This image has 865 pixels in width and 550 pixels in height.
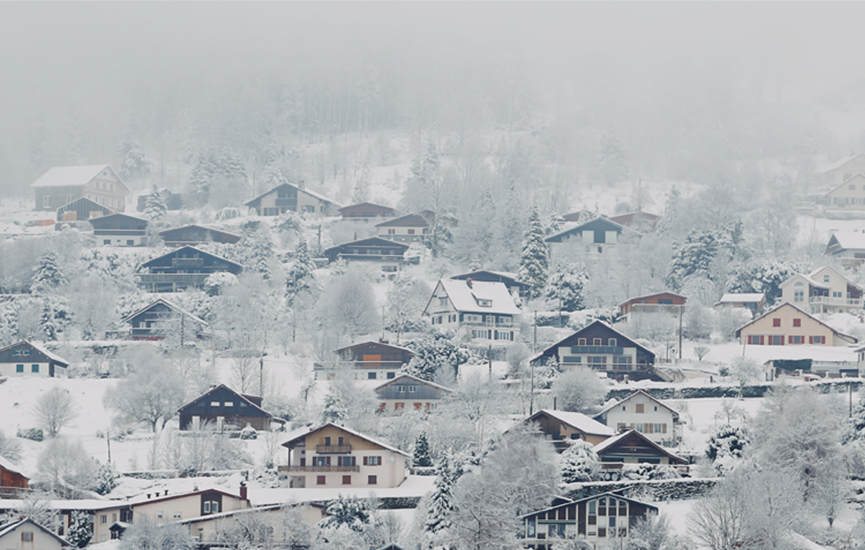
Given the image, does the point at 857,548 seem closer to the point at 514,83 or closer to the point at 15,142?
the point at 514,83

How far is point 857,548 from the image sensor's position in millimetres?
52469

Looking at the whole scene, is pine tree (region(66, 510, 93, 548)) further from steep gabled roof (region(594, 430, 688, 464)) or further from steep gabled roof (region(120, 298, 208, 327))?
steep gabled roof (region(120, 298, 208, 327))

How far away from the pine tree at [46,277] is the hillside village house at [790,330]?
43673 mm

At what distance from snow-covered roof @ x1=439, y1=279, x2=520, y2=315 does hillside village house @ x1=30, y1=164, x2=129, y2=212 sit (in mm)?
43306

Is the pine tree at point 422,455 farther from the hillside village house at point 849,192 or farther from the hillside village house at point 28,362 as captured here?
the hillside village house at point 849,192

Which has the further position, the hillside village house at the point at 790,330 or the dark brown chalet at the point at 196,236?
the dark brown chalet at the point at 196,236

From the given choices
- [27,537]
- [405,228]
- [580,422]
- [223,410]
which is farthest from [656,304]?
[27,537]

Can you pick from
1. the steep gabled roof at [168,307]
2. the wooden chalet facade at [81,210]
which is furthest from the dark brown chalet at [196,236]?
the steep gabled roof at [168,307]

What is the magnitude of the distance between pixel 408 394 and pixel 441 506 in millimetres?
19798

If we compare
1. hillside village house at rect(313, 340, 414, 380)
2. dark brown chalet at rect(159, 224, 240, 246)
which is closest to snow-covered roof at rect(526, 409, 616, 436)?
hillside village house at rect(313, 340, 414, 380)

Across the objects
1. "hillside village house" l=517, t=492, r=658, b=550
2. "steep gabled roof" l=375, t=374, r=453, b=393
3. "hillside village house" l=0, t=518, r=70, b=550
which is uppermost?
"steep gabled roof" l=375, t=374, r=453, b=393

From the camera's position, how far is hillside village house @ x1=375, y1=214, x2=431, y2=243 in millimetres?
105312

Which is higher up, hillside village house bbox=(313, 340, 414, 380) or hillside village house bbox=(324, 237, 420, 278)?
hillside village house bbox=(324, 237, 420, 278)

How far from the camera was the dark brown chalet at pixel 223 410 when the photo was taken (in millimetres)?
70125
